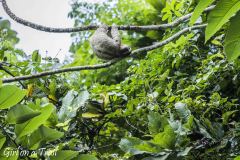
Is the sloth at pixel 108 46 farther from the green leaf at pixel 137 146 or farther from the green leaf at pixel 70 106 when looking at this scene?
the green leaf at pixel 137 146

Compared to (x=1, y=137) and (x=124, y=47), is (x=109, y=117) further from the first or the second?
(x=1, y=137)

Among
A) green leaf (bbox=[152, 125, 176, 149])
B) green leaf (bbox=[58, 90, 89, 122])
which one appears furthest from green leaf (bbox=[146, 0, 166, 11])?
green leaf (bbox=[152, 125, 176, 149])

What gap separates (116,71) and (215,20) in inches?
116

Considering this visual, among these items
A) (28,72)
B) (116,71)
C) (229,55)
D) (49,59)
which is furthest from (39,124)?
(116,71)

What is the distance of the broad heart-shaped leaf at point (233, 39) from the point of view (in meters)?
0.97

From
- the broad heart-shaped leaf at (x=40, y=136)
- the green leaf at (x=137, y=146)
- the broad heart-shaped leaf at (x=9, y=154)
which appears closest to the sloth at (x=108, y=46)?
the green leaf at (x=137, y=146)

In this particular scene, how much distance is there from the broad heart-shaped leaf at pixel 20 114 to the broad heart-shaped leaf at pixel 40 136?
0.34ft

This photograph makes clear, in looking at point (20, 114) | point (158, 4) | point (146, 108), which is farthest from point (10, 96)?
point (158, 4)

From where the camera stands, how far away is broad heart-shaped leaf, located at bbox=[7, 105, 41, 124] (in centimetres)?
131

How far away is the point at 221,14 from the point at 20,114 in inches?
30.8

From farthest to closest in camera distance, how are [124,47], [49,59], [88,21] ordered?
[88,21] < [49,59] < [124,47]

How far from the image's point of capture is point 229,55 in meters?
1.04

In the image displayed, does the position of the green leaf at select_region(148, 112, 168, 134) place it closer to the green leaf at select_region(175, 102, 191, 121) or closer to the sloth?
the green leaf at select_region(175, 102, 191, 121)

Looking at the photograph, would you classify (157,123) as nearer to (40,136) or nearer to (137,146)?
(137,146)
